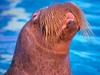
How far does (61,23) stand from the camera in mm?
1972

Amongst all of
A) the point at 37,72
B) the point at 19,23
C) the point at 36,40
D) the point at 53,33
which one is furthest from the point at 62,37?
the point at 19,23

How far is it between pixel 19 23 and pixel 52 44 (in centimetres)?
279

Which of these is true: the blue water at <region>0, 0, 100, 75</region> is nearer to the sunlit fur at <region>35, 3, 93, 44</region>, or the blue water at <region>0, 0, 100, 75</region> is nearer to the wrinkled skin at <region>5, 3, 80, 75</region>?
the wrinkled skin at <region>5, 3, 80, 75</region>

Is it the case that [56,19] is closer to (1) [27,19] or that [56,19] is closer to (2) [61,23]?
(2) [61,23]

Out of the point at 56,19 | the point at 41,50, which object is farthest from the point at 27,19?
the point at 56,19

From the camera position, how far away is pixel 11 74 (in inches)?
86.8

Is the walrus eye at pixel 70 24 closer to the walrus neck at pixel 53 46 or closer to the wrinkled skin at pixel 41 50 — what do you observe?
the wrinkled skin at pixel 41 50

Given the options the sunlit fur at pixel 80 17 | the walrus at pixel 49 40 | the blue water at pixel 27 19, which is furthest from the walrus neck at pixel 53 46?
the blue water at pixel 27 19

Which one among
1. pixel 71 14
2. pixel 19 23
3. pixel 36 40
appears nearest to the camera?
pixel 71 14

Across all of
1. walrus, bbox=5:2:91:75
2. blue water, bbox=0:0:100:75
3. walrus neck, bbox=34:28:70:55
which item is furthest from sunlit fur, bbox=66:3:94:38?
blue water, bbox=0:0:100:75

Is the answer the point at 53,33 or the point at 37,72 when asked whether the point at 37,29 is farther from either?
the point at 37,72

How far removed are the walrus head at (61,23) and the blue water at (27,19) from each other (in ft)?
8.19

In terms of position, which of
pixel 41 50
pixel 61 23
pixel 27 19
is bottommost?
pixel 41 50

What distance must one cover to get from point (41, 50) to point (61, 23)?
264 millimetres
